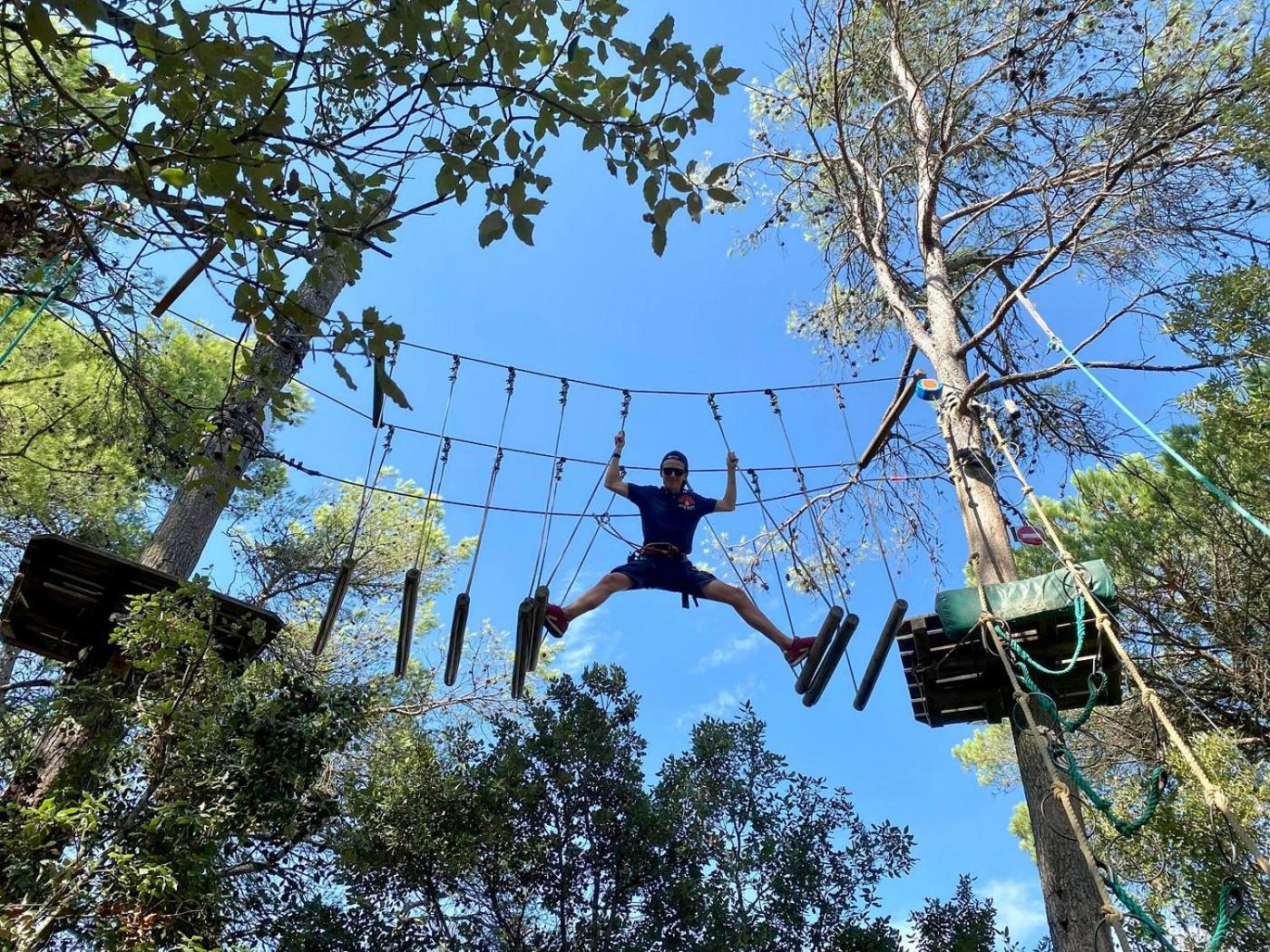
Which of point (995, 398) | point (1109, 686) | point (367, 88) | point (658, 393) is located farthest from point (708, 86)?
point (995, 398)

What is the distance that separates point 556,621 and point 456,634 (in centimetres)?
53

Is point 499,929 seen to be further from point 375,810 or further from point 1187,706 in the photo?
point 1187,706

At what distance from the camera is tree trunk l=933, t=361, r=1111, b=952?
3.53 m

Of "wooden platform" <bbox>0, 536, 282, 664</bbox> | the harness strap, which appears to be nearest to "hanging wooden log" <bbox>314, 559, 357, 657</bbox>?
"wooden platform" <bbox>0, 536, 282, 664</bbox>

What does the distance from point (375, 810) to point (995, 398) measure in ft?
18.6

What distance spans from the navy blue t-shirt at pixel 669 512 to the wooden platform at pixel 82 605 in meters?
2.17

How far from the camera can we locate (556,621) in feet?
15.1

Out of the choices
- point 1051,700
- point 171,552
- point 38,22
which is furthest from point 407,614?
point 38,22

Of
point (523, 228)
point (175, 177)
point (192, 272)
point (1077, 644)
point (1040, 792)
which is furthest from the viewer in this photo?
point (1040, 792)

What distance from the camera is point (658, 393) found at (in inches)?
261

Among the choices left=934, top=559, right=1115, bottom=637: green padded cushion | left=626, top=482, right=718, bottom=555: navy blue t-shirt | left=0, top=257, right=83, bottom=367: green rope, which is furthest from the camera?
left=626, top=482, right=718, bottom=555: navy blue t-shirt

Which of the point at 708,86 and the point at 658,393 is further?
the point at 658,393

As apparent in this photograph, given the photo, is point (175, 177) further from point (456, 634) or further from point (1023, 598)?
point (1023, 598)

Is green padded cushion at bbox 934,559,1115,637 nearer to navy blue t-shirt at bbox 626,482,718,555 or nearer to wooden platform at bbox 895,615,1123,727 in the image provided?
wooden platform at bbox 895,615,1123,727
